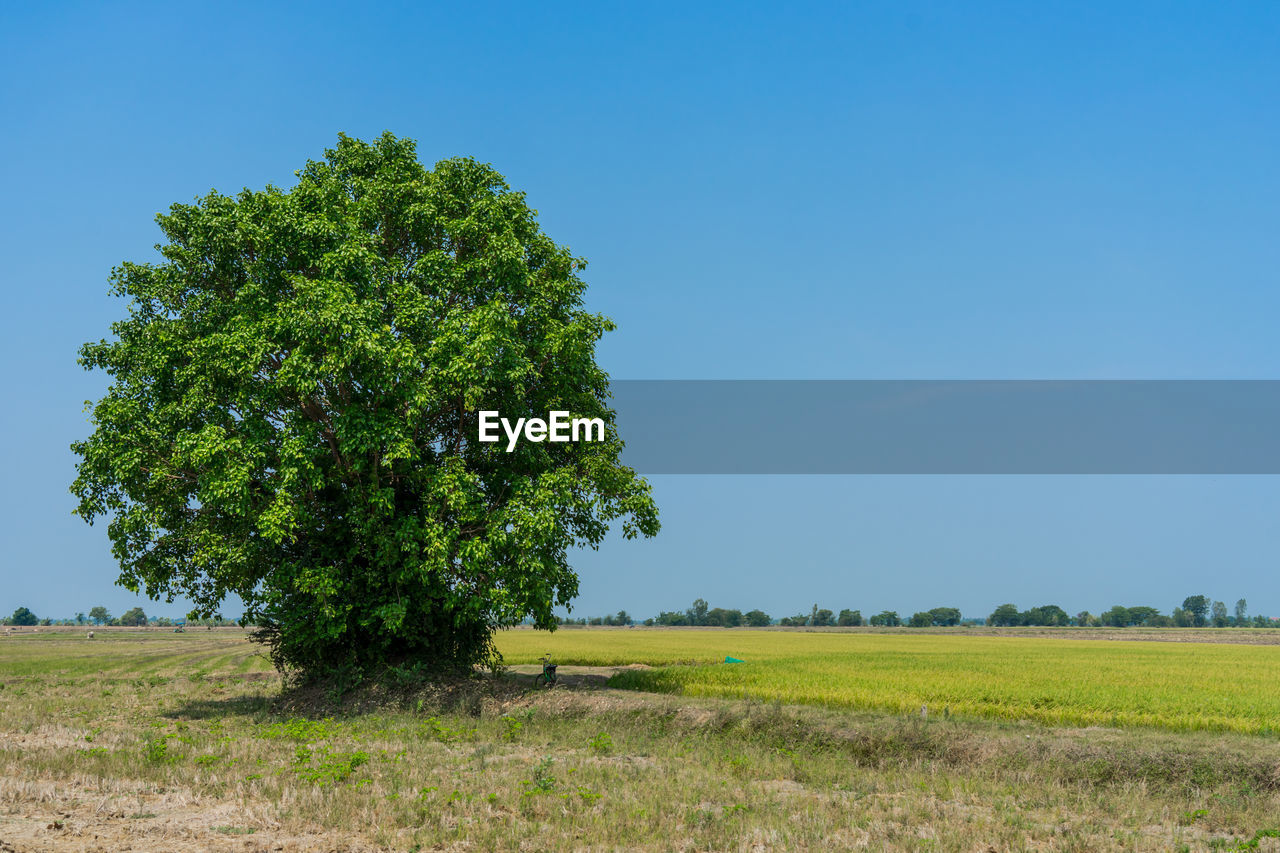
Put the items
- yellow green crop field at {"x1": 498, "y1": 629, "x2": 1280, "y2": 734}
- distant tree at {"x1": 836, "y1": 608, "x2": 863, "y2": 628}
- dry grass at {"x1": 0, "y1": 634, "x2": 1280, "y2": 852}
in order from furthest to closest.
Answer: distant tree at {"x1": 836, "y1": 608, "x2": 863, "y2": 628}, yellow green crop field at {"x1": 498, "y1": 629, "x2": 1280, "y2": 734}, dry grass at {"x1": 0, "y1": 634, "x2": 1280, "y2": 852}

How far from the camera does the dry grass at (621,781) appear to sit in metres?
11.5

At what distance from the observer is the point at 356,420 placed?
23.1 meters

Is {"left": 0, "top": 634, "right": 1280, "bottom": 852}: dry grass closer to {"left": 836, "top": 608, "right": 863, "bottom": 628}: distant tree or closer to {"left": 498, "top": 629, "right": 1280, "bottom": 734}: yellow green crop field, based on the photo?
{"left": 498, "top": 629, "right": 1280, "bottom": 734}: yellow green crop field

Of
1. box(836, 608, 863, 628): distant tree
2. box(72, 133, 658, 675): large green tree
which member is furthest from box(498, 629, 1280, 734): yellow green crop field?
box(836, 608, 863, 628): distant tree

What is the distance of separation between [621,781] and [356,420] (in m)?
13.1

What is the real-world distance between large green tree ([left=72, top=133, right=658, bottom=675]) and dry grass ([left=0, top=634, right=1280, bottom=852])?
11.4ft

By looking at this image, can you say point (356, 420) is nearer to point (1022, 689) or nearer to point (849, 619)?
point (1022, 689)

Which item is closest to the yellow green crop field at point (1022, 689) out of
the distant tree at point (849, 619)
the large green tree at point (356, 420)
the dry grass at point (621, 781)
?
the dry grass at point (621, 781)

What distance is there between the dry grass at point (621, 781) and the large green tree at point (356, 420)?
3474mm

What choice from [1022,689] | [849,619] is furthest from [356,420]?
[849,619]

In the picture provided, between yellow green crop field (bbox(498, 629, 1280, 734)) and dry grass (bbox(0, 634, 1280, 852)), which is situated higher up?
dry grass (bbox(0, 634, 1280, 852))

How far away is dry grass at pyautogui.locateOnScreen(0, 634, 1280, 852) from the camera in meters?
11.5

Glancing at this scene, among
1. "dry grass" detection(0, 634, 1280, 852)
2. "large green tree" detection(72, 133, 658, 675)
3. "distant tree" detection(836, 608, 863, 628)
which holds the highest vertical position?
"large green tree" detection(72, 133, 658, 675)

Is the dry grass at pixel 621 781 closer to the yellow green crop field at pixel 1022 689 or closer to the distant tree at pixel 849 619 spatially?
the yellow green crop field at pixel 1022 689
